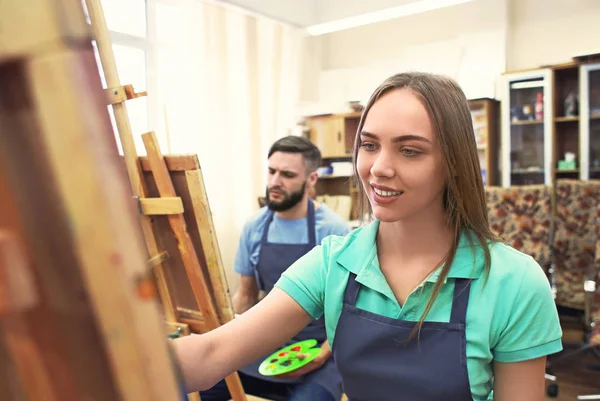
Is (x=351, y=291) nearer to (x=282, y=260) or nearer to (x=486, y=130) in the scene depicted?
(x=282, y=260)

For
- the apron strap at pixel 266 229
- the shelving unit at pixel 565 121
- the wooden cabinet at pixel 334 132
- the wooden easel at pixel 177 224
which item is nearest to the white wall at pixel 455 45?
the wooden cabinet at pixel 334 132

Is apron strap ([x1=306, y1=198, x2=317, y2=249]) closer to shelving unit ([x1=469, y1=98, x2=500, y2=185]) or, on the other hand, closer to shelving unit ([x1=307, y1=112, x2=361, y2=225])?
shelving unit ([x1=307, y1=112, x2=361, y2=225])

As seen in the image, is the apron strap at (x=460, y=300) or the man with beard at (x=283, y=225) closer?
the apron strap at (x=460, y=300)

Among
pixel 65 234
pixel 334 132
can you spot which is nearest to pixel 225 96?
pixel 334 132

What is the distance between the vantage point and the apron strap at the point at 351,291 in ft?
3.40

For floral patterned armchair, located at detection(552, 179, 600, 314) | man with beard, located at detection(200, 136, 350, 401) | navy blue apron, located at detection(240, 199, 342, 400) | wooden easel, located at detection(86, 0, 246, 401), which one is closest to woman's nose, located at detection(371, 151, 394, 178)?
wooden easel, located at detection(86, 0, 246, 401)

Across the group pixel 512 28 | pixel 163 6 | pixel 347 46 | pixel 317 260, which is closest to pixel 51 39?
pixel 317 260

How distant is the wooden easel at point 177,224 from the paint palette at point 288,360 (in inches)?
9.8

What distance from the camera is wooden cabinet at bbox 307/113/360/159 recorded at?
455cm

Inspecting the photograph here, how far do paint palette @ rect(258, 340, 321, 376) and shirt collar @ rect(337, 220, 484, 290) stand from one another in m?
0.67

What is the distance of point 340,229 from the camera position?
2.31 meters

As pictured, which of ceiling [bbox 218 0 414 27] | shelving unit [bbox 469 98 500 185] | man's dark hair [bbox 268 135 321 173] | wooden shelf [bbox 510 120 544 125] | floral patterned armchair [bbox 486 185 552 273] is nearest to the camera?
man's dark hair [bbox 268 135 321 173]

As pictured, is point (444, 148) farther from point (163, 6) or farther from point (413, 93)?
point (163, 6)

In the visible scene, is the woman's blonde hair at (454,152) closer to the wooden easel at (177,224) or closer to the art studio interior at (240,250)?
the art studio interior at (240,250)
